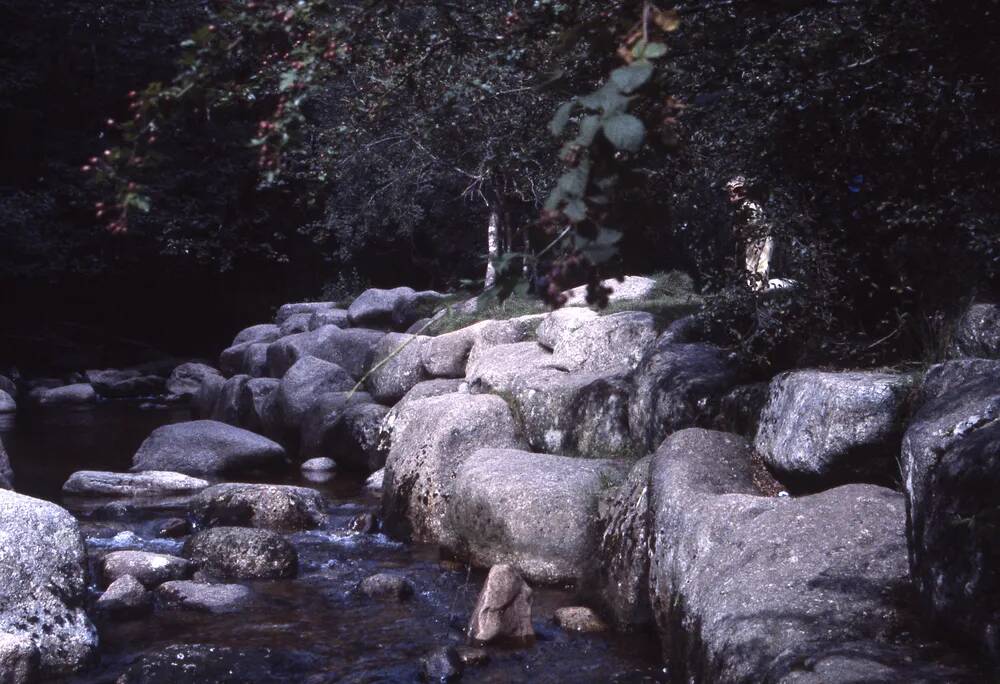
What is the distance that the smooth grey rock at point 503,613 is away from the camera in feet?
19.0

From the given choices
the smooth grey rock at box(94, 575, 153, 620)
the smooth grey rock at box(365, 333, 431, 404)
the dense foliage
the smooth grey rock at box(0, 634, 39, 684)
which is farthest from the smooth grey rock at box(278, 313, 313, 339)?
the smooth grey rock at box(0, 634, 39, 684)

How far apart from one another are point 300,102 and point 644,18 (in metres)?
0.99

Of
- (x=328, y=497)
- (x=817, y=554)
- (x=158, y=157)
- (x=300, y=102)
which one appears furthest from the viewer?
(x=328, y=497)

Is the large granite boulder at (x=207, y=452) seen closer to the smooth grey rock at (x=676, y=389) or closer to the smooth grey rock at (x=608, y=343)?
the smooth grey rock at (x=608, y=343)

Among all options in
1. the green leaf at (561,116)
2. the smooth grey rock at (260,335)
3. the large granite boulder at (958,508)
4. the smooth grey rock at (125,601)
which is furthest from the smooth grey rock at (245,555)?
the smooth grey rock at (260,335)

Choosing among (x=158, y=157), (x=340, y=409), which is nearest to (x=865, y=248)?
(x=158, y=157)

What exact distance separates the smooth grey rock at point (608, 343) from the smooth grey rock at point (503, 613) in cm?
389

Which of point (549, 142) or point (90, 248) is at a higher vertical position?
point (549, 142)

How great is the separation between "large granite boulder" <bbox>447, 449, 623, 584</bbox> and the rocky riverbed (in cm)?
2

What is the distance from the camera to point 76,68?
23.0 metres

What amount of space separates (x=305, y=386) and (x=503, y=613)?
854cm

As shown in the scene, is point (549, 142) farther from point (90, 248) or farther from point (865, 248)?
point (90, 248)

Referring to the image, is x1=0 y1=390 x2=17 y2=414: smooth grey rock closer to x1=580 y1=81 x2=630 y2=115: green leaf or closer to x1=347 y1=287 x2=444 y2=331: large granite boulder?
x1=347 y1=287 x2=444 y2=331: large granite boulder

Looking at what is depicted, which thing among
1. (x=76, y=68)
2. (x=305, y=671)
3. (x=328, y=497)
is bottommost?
(x=328, y=497)
